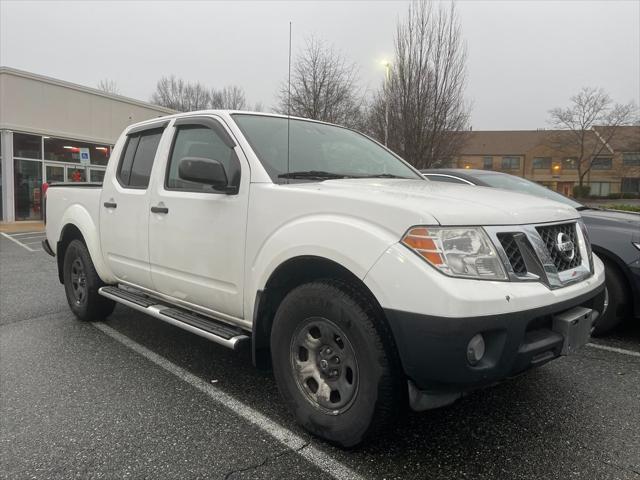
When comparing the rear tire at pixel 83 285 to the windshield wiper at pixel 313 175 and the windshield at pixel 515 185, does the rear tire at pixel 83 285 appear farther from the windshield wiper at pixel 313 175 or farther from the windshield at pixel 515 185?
the windshield at pixel 515 185

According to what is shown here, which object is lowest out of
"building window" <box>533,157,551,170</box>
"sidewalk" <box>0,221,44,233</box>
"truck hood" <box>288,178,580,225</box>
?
"sidewalk" <box>0,221,44,233</box>

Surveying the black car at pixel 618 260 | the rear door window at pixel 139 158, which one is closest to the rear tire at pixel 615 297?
the black car at pixel 618 260

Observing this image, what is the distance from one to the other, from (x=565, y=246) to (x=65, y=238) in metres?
4.80

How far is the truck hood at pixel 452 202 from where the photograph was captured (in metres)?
2.27

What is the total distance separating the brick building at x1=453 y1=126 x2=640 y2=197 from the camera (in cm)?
5648

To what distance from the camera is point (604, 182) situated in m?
58.8

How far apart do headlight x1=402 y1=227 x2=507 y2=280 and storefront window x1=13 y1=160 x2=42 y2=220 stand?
19.8 m

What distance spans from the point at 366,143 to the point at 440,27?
1492cm

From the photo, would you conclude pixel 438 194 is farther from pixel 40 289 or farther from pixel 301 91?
pixel 301 91

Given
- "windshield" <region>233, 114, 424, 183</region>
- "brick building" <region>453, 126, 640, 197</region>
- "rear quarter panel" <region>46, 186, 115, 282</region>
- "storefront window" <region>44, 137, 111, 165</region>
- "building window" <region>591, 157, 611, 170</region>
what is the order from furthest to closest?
"building window" <region>591, 157, 611, 170</region> → "brick building" <region>453, 126, 640, 197</region> → "storefront window" <region>44, 137, 111, 165</region> → "rear quarter panel" <region>46, 186, 115, 282</region> → "windshield" <region>233, 114, 424, 183</region>

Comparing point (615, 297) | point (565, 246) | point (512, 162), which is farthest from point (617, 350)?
point (512, 162)

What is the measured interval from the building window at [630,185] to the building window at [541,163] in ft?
27.4

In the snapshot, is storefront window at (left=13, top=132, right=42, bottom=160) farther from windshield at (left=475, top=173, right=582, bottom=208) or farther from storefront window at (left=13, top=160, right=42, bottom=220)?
windshield at (left=475, top=173, right=582, bottom=208)

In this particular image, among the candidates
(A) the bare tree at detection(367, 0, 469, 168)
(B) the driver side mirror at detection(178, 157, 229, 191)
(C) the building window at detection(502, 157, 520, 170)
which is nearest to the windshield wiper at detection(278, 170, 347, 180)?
(B) the driver side mirror at detection(178, 157, 229, 191)
